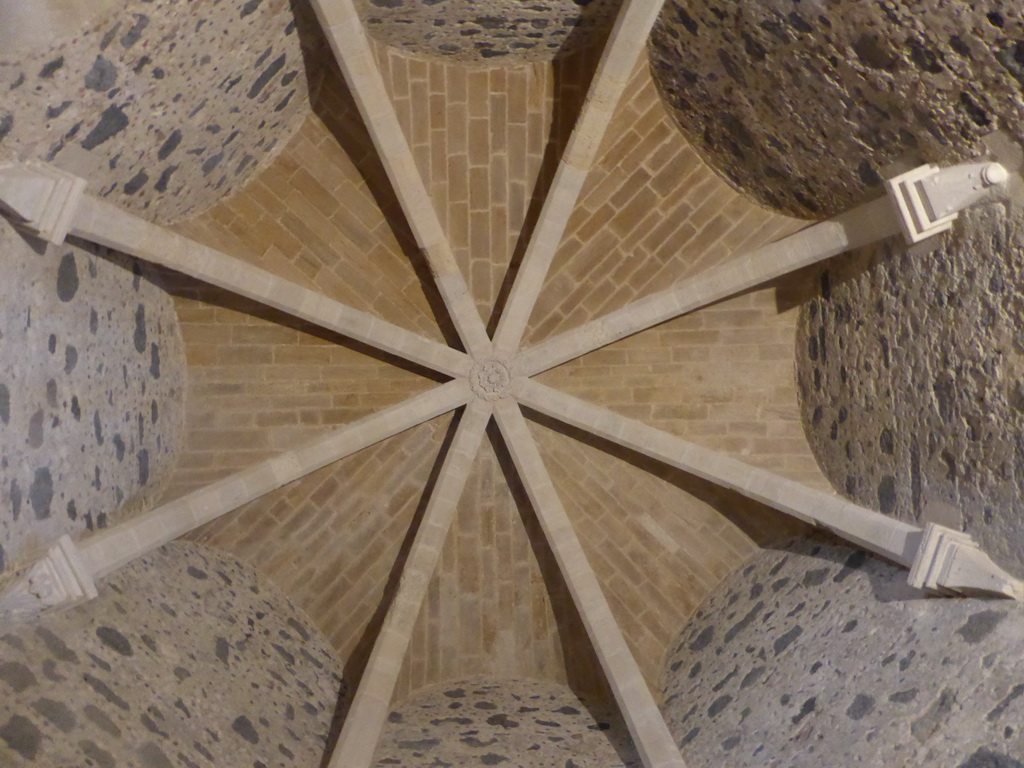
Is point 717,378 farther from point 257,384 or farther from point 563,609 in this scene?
point 257,384

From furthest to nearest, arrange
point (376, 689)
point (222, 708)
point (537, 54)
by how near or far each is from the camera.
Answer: point (537, 54)
point (376, 689)
point (222, 708)

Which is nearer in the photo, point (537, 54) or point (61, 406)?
point (61, 406)

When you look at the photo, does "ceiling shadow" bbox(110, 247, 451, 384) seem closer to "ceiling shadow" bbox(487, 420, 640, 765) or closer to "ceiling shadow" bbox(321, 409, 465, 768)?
"ceiling shadow" bbox(321, 409, 465, 768)

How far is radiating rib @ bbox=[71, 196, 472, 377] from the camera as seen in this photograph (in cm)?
538

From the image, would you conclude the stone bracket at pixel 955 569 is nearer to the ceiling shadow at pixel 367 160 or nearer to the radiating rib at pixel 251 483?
the radiating rib at pixel 251 483

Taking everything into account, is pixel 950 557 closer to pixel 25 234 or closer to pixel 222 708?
pixel 222 708

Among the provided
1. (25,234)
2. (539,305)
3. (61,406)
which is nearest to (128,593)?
(61,406)

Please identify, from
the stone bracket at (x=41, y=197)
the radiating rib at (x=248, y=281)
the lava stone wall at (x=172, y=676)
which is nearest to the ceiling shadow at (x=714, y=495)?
the radiating rib at (x=248, y=281)

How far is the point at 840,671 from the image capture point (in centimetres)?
541

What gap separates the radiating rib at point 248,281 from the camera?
538 cm

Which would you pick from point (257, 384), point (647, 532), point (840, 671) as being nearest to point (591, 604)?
point (647, 532)

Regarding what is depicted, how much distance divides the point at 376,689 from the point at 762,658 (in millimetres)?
2560

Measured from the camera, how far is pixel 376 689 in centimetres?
634

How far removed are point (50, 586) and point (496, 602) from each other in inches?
134
